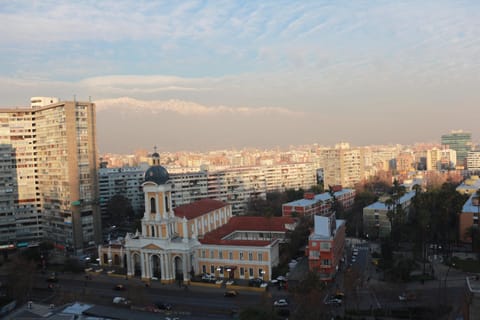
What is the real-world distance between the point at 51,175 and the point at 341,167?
7912cm

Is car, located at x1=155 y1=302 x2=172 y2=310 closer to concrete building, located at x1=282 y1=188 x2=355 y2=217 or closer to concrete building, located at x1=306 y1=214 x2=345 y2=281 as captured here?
concrete building, located at x1=306 y1=214 x2=345 y2=281

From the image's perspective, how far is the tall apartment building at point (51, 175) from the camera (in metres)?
58.1

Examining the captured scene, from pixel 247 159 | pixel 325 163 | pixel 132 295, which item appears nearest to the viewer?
pixel 132 295

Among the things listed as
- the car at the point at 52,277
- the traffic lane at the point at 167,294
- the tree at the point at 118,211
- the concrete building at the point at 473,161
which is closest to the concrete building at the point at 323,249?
the traffic lane at the point at 167,294

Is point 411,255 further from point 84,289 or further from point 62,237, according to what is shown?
point 62,237

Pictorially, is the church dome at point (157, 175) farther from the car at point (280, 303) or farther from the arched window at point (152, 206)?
the car at point (280, 303)

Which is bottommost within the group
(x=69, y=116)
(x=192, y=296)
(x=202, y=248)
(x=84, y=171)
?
(x=192, y=296)

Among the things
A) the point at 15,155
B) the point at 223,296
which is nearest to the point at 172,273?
the point at 223,296

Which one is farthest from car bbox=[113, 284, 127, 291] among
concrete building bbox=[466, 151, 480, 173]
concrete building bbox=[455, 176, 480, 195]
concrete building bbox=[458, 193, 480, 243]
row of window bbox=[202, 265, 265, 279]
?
concrete building bbox=[466, 151, 480, 173]

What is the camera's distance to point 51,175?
198 ft

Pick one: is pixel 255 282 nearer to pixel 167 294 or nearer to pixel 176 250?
pixel 167 294

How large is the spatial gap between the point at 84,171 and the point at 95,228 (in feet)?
26.9

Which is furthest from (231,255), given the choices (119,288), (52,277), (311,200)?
(311,200)

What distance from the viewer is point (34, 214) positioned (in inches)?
2459
